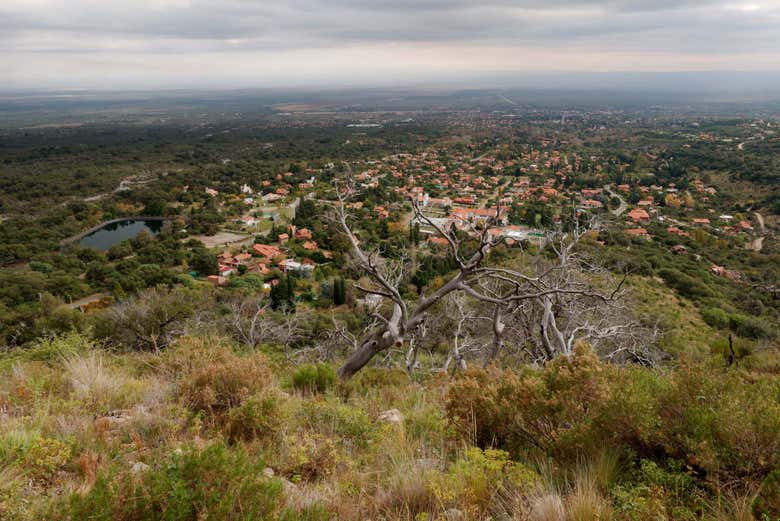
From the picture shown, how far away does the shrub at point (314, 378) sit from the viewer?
15.7 ft

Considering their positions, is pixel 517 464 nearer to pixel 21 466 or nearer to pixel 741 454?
pixel 741 454

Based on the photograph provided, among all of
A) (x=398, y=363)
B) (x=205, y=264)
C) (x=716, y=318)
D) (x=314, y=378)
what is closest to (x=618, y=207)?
(x=716, y=318)

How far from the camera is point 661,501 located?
1847mm

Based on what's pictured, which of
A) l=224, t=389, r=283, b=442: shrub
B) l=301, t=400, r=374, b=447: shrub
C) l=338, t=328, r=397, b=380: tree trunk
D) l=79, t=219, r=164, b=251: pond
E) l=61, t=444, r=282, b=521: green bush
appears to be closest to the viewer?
l=61, t=444, r=282, b=521: green bush

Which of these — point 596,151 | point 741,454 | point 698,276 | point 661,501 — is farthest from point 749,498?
point 596,151

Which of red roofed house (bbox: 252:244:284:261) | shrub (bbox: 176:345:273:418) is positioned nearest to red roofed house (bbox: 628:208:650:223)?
red roofed house (bbox: 252:244:284:261)

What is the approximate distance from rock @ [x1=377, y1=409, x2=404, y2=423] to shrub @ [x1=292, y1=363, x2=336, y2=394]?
3.93 ft

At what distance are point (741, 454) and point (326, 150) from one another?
80759 mm

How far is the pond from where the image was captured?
37.2 metres

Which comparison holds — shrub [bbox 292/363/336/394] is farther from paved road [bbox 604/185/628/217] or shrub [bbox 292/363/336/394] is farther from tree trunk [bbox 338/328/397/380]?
paved road [bbox 604/185/628/217]

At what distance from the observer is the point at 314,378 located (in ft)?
16.0

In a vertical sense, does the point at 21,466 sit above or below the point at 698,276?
above

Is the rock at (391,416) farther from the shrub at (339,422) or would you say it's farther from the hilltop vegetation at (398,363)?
the shrub at (339,422)

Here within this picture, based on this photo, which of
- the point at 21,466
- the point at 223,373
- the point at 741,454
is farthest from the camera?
the point at 223,373
